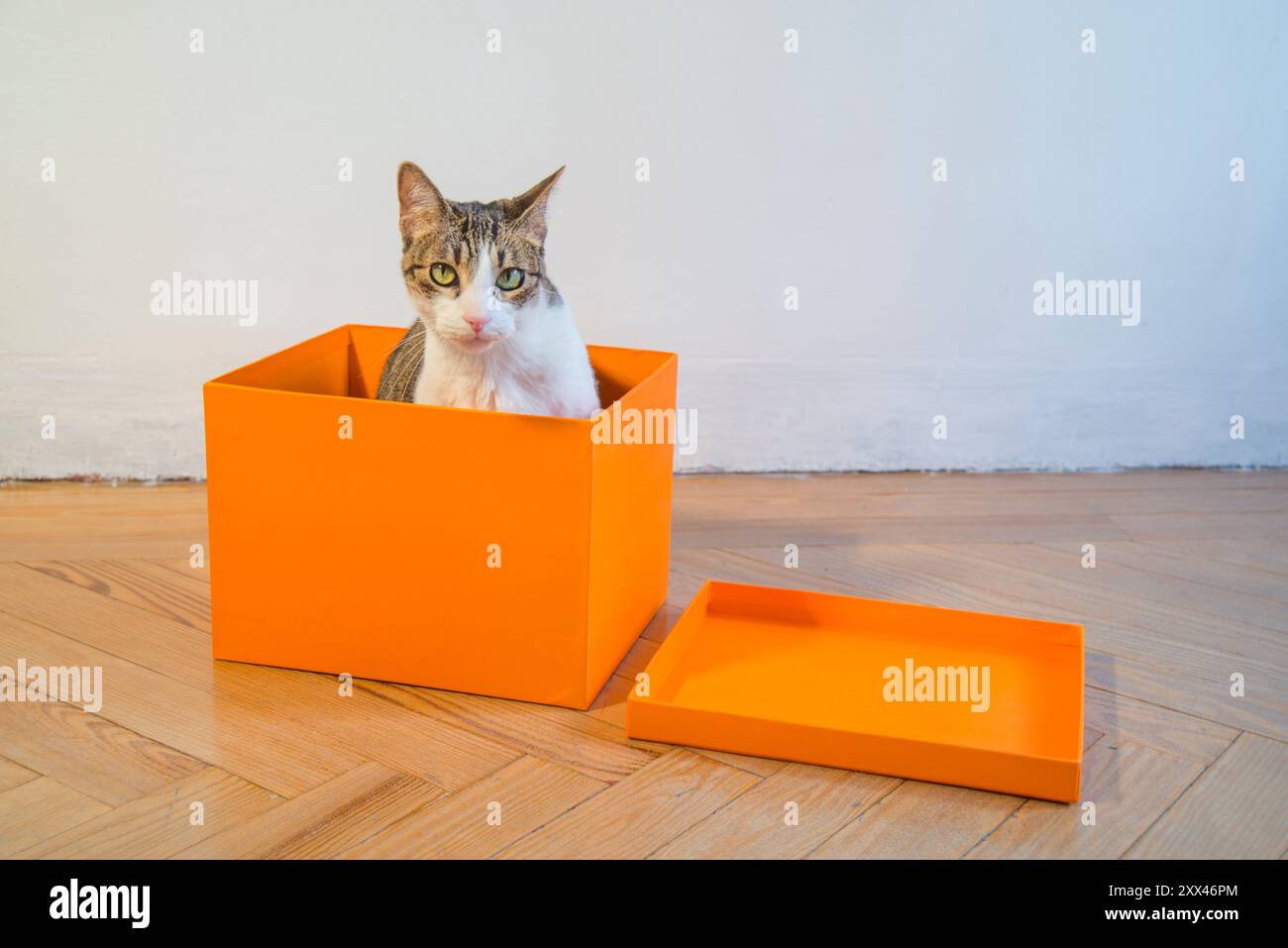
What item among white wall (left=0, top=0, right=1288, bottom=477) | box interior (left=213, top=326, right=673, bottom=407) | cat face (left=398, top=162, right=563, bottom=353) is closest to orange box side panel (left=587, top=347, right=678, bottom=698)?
box interior (left=213, top=326, right=673, bottom=407)

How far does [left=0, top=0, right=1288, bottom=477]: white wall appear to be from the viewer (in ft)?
6.15

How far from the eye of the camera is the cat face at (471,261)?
1.25 meters

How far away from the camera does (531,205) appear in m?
1.30

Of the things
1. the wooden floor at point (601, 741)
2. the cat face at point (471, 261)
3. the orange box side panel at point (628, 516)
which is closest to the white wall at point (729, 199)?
the wooden floor at point (601, 741)

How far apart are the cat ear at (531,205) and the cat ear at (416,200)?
0.07m

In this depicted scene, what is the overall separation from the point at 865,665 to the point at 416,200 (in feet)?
2.32

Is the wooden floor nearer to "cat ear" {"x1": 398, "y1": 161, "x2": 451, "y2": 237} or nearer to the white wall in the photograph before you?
the white wall

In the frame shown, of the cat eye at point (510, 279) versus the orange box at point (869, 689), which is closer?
the orange box at point (869, 689)

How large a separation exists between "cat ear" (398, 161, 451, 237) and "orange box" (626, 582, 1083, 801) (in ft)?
1.72

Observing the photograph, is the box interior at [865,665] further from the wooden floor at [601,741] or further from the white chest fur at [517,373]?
the white chest fur at [517,373]

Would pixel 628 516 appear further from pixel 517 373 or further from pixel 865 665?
pixel 865 665

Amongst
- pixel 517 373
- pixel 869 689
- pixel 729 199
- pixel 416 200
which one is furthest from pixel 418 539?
pixel 729 199

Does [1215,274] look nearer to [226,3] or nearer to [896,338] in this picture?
[896,338]

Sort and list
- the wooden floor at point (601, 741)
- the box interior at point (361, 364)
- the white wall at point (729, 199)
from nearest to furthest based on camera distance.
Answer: the wooden floor at point (601, 741), the box interior at point (361, 364), the white wall at point (729, 199)
